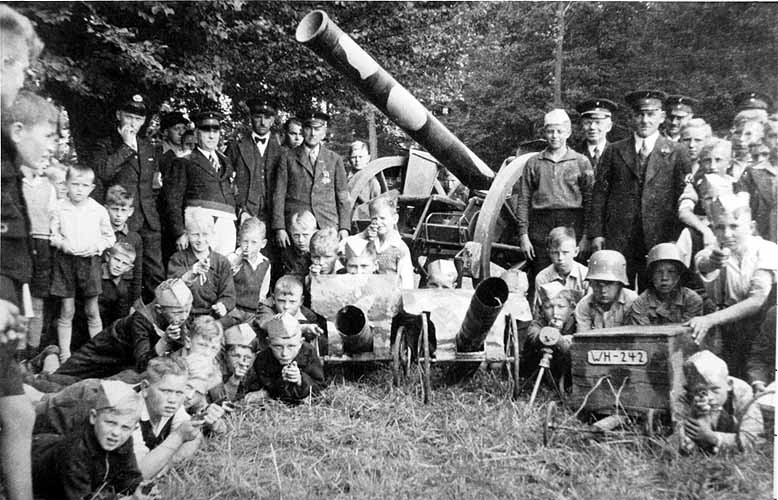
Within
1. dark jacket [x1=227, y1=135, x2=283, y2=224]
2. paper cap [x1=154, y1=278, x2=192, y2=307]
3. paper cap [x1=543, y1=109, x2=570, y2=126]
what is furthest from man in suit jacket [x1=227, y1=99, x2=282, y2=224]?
paper cap [x1=543, y1=109, x2=570, y2=126]

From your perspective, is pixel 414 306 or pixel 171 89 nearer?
pixel 414 306

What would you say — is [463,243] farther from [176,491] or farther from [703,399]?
[176,491]

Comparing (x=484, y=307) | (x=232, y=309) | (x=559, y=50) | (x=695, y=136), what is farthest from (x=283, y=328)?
(x=559, y=50)

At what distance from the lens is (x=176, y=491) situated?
3.15 metres

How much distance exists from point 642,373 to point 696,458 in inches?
16.9

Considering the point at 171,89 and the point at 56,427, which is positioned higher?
the point at 171,89

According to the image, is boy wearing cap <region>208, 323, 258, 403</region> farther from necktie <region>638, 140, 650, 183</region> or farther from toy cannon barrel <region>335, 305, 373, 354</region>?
necktie <region>638, 140, 650, 183</region>

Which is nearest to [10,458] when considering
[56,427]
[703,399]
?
[56,427]

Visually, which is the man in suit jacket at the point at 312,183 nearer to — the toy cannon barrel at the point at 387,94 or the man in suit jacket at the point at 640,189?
the toy cannon barrel at the point at 387,94

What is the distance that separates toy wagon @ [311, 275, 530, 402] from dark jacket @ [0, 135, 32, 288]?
1.68m

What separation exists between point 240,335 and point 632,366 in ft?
6.81

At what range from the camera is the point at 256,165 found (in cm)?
557

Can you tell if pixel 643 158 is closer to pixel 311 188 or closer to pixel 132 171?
pixel 311 188

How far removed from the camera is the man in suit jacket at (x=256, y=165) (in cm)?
554
